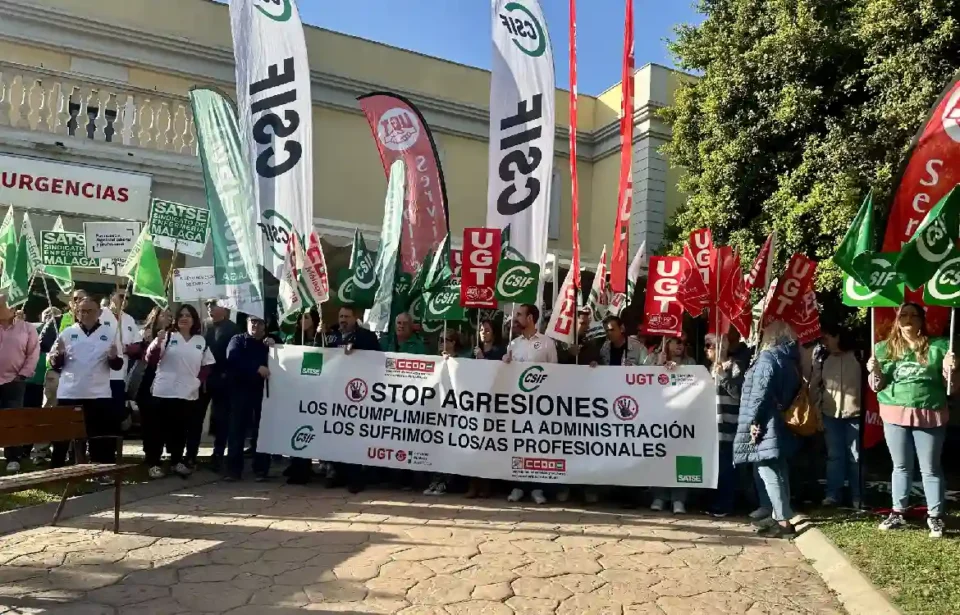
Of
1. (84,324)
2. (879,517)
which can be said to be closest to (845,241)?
(879,517)

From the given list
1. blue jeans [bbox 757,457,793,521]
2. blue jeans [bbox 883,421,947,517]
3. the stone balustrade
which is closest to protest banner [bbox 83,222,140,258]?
the stone balustrade

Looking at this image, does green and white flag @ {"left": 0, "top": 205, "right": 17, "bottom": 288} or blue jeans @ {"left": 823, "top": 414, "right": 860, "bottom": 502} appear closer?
blue jeans @ {"left": 823, "top": 414, "right": 860, "bottom": 502}

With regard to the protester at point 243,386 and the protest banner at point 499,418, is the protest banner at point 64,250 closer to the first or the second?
the protester at point 243,386

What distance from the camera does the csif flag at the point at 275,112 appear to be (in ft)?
28.7

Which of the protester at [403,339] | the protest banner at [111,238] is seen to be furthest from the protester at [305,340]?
the protest banner at [111,238]

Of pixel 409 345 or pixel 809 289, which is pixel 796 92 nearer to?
pixel 809 289

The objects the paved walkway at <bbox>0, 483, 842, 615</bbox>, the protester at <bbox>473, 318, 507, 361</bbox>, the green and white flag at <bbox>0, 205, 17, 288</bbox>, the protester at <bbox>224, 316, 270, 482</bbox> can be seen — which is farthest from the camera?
the green and white flag at <bbox>0, 205, 17, 288</bbox>

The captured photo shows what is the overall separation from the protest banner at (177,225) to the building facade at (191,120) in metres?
3.41

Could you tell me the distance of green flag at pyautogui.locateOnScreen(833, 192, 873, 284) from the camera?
19.0 feet

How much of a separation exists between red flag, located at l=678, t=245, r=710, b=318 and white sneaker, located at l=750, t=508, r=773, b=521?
1.83 meters

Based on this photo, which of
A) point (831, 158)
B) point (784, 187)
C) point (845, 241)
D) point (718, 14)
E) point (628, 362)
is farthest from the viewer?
point (718, 14)

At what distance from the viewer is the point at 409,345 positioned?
7.86 meters

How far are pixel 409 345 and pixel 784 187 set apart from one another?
6.72 metres

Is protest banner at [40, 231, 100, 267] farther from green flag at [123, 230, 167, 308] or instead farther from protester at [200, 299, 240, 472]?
protester at [200, 299, 240, 472]
